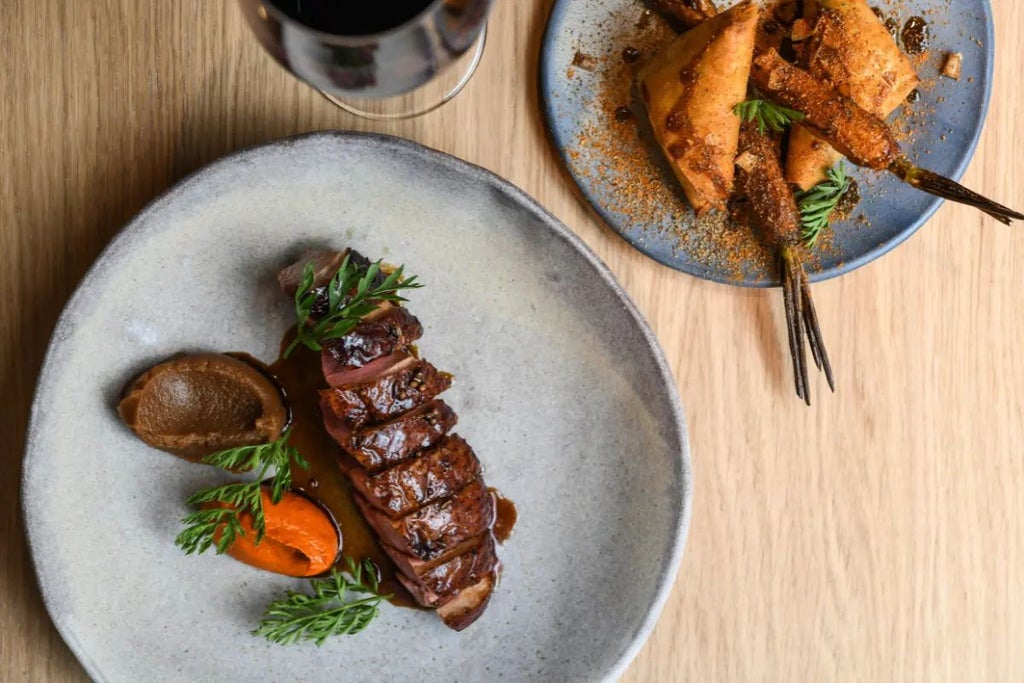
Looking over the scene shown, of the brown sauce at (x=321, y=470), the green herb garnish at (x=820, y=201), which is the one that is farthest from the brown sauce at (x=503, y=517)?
the green herb garnish at (x=820, y=201)

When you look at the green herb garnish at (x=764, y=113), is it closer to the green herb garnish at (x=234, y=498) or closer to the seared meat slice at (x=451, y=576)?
the seared meat slice at (x=451, y=576)

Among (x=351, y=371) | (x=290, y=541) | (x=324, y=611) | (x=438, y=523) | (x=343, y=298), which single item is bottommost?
(x=324, y=611)

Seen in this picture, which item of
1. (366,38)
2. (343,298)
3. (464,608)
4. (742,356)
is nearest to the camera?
(366,38)

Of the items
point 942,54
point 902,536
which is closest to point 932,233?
point 942,54

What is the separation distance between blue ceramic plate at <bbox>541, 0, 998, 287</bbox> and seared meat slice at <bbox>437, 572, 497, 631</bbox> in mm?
832

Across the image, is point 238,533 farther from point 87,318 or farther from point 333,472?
point 87,318

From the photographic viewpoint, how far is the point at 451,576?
6.06 ft

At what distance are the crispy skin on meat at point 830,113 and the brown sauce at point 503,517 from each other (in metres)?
1.06

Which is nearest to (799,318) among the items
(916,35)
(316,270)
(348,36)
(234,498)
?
(916,35)

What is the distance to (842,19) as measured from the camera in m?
1.89

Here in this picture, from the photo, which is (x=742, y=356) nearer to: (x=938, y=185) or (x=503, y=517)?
(x=938, y=185)

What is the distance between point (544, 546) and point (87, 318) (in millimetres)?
1093

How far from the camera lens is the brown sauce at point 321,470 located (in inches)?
77.4

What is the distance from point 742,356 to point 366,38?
1.20 metres
